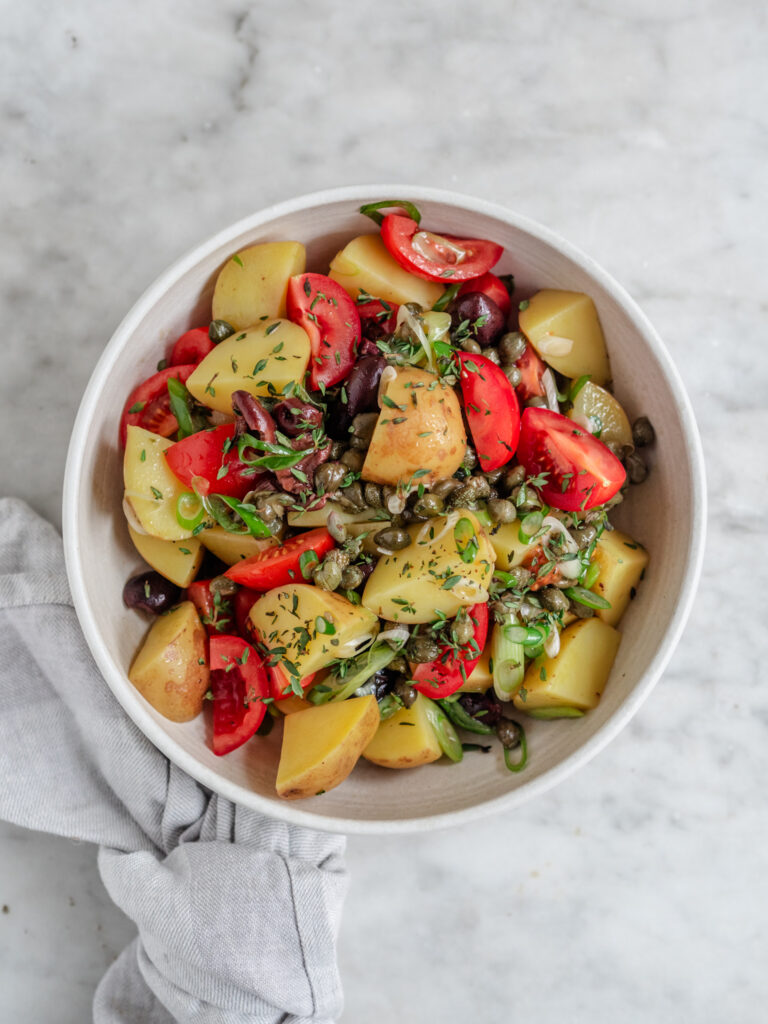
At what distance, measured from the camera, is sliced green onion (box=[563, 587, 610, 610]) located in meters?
2.34

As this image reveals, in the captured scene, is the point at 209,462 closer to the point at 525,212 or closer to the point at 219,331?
the point at 219,331

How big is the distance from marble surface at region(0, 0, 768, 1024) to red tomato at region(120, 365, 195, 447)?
0.66 meters

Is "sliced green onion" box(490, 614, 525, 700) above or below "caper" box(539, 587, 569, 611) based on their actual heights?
below

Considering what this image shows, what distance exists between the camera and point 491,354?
91.9 inches

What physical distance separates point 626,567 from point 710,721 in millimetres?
918

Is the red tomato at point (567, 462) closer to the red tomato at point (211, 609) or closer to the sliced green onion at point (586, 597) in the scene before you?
the sliced green onion at point (586, 597)

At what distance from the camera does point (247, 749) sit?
7.97 ft

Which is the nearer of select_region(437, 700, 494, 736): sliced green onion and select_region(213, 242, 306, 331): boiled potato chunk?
select_region(213, 242, 306, 331): boiled potato chunk

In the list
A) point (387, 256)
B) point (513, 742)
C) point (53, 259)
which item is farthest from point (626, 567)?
point (53, 259)

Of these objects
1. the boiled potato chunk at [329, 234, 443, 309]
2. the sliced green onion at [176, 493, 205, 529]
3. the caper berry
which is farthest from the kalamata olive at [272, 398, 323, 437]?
the caper berry

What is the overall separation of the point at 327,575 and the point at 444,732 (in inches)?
24.3

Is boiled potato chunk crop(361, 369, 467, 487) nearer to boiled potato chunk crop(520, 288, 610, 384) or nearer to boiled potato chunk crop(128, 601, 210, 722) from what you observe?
boiled potato chunk crop(520, 288, 610, 384)

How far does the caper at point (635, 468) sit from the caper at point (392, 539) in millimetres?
707

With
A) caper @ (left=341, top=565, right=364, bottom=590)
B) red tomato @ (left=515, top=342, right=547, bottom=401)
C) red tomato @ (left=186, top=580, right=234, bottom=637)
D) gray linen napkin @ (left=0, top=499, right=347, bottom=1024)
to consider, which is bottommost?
gray linen napkin @ (left=0, top=499, right=347, bottom=1024)
